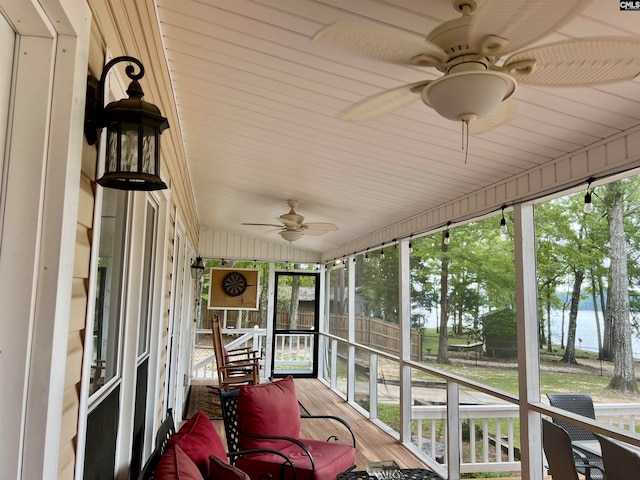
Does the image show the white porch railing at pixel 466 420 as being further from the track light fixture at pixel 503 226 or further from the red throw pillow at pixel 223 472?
the red throw pillow at pixel 223 472

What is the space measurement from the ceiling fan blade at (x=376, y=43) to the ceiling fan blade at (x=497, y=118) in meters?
0.35

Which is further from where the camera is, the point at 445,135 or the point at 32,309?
the point at 445,135

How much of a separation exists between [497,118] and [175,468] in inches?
67.9

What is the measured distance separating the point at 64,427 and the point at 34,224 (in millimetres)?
482

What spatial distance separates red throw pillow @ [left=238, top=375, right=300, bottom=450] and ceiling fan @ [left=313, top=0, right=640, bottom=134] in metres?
2.47

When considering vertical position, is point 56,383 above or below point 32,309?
below

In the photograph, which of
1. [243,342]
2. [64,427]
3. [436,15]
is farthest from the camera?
[243,342]

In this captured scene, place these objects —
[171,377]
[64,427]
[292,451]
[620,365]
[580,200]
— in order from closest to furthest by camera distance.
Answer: [64,427], [620,365], [580,200], [292,451], [171,377]

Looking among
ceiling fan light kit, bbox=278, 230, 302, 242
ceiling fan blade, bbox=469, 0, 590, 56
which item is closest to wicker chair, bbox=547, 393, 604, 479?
ceiling fan blade, bbox=469, 0, 590, 56

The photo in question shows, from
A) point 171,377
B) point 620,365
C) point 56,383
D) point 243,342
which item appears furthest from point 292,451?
point 243,342

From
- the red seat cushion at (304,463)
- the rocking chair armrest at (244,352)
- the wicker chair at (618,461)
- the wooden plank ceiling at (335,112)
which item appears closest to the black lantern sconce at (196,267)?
the rocking chair armrest at (244,352)

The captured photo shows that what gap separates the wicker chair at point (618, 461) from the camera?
2322 mm

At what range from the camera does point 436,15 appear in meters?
1.75

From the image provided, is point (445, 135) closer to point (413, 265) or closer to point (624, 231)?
point (624, 231)
